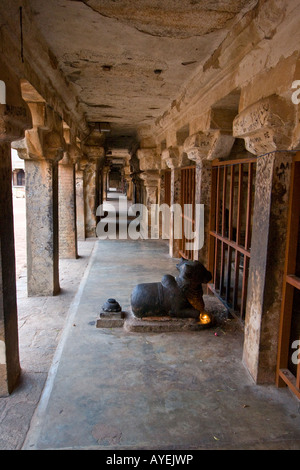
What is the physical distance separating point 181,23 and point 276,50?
0.84m

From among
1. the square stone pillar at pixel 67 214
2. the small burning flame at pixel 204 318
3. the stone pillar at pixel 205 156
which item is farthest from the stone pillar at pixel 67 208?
the small burning flame at pixel 204 318

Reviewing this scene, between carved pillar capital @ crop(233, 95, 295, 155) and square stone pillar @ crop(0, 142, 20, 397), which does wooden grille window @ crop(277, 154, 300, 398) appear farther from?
square stone pillar @ crop(0, 142, 20, 397)

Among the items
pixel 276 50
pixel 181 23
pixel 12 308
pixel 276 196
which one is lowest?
pixel 12 308

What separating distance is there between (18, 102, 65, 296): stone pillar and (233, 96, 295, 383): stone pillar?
2628 mm

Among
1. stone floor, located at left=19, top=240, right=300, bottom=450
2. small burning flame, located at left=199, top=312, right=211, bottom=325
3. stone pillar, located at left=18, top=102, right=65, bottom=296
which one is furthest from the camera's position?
stone pillar, located at left=18, top=102, right=65, bottom=296

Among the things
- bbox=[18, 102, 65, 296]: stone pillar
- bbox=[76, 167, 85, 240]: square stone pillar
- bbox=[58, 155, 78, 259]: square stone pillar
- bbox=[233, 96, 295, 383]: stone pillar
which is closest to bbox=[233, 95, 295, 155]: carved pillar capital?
bbox=[233, 96, 295, 383]: stone pillar

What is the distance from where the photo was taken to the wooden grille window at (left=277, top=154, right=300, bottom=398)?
2.31 metres

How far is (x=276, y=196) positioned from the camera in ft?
7.66

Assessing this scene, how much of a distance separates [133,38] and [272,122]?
5.35 ft

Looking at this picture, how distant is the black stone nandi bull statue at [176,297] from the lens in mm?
3486

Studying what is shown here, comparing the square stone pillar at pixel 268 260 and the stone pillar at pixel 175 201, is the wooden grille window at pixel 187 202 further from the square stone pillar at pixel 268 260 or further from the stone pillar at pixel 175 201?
the square stone pillar at pixel 268 260

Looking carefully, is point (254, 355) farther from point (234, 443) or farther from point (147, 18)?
point (147, 18)

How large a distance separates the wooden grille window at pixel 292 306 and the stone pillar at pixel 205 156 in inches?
73.5

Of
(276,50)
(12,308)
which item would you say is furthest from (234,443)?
(276,50)
